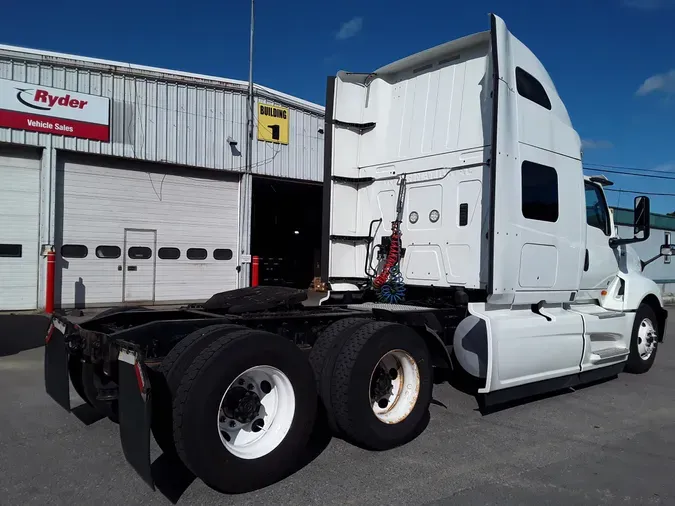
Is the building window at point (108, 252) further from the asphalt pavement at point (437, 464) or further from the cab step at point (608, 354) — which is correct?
the cab step at point (608, 354)

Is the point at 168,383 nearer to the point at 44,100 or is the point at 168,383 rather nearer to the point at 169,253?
the point at 44,100

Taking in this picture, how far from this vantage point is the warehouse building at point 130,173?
1278 centimetres

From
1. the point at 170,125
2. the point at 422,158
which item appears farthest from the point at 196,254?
the point at 422,158

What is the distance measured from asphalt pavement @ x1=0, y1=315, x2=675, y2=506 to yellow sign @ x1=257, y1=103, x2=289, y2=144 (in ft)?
36.2

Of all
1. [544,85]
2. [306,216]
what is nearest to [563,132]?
[544,85]

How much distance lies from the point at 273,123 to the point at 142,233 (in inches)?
191

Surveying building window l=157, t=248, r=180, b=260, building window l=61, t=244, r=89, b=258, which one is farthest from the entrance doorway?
building window l=61, t=244, r=89, b=258

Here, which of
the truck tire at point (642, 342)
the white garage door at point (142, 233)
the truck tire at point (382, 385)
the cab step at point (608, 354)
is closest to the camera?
the truck tire at point (382, 385)

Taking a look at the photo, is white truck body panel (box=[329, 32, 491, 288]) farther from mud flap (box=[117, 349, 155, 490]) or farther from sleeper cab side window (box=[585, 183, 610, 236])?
mud flap (box=[117, 349, 155, 490])

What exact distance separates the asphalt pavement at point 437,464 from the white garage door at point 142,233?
306 inches

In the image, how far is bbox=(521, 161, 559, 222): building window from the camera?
599 centimetres

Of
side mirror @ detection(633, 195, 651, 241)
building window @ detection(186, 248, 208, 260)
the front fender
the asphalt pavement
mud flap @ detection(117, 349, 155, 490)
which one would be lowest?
the asphalt pavement

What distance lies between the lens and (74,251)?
13.6 meters

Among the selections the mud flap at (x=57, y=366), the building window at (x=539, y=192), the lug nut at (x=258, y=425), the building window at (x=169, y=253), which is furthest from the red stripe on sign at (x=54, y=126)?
the lug nut at (x=258, y=425)
